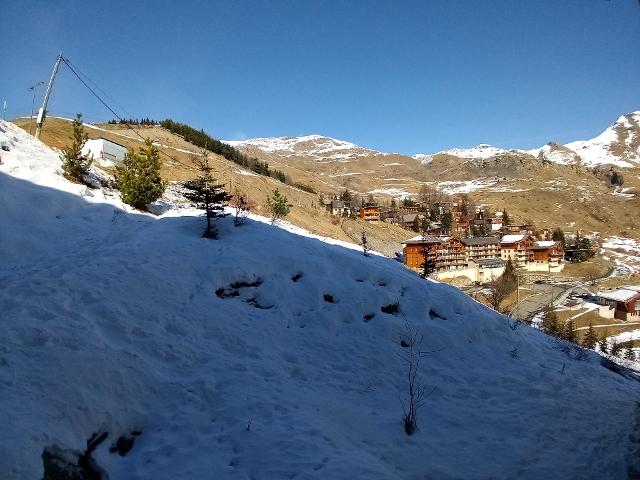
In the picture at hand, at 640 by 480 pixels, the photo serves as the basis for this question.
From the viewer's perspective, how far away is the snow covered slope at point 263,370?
661 centimetres

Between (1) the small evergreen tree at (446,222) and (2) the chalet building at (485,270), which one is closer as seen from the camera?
(2) the chalet building at (485,270)

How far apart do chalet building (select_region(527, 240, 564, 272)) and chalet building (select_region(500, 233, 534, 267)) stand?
1329 millimetres

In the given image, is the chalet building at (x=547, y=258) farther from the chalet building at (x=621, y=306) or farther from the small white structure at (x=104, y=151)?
the small white structure at (x=104, y=151)

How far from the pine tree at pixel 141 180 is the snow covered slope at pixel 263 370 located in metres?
6.67

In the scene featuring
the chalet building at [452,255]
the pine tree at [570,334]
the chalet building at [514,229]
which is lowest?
the pine tree at [570,334]

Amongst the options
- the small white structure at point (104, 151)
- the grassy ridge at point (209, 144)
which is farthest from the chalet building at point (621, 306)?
the grassy ridge at point (209, 144)

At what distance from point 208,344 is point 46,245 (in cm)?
913

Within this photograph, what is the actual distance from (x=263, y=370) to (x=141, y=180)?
1807 centimetres

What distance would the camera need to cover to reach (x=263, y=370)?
940 centimetres

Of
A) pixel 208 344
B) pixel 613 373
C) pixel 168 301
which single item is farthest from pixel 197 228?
pixel 613 373

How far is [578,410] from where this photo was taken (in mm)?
9984

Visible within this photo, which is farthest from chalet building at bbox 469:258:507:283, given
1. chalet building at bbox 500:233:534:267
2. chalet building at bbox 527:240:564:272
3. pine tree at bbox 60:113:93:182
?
pine tree at bbox 60:113:93:182

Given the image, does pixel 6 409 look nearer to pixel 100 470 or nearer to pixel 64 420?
pixel 64 420

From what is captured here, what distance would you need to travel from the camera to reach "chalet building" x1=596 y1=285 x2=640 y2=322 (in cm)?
7131
